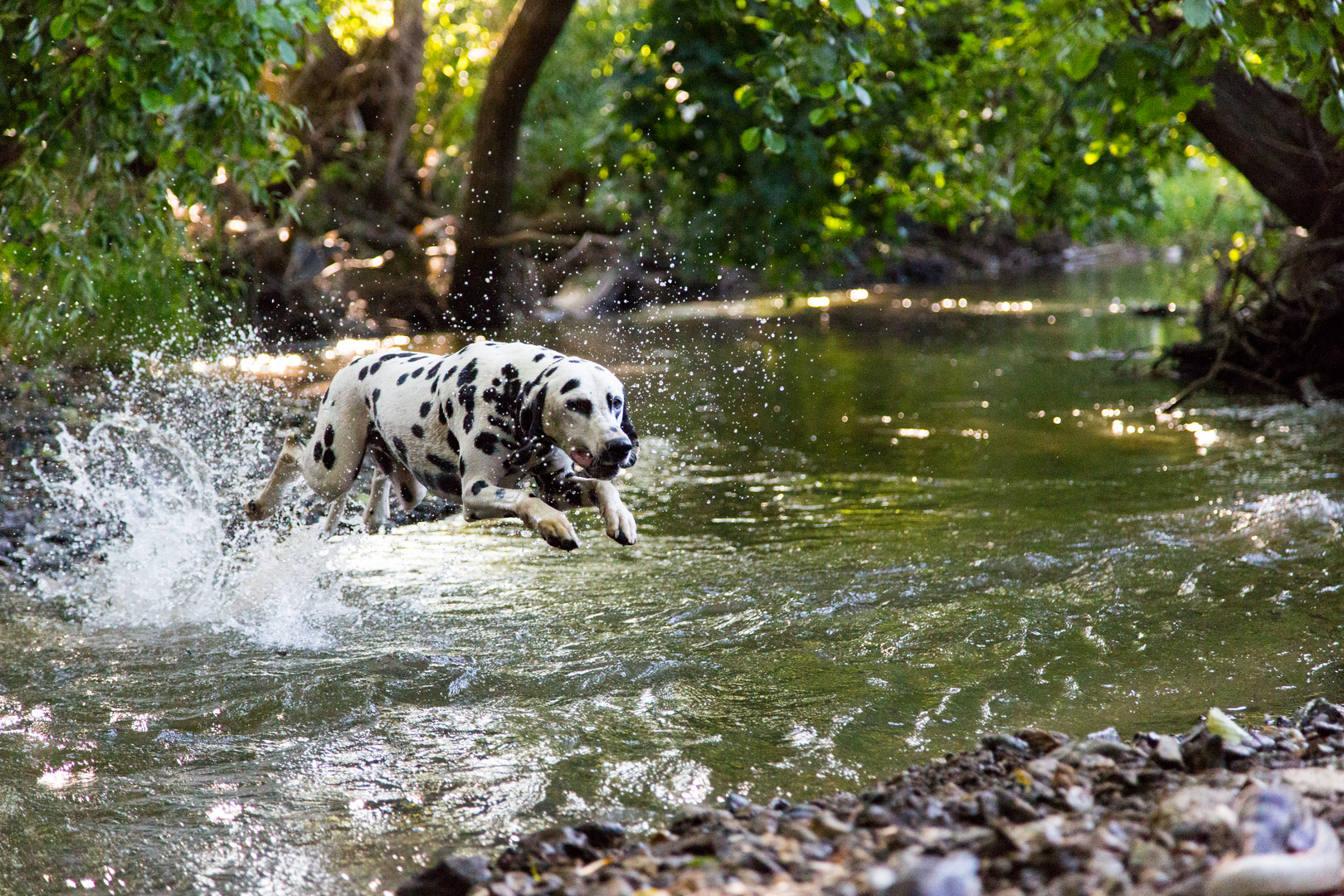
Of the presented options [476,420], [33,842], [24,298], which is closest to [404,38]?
[24,298]

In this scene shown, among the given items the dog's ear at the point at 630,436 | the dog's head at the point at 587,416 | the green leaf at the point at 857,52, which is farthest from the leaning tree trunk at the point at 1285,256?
the dog's head at the point at 587,416

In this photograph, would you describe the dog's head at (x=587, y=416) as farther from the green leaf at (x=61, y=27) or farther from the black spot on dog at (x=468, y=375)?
the green leaf at (x=61, y=27)

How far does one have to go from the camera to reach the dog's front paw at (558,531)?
4738mm

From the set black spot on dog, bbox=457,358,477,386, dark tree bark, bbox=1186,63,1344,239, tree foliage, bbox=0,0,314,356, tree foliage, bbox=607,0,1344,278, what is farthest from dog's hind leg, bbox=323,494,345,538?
dark tree bark, bbox=1186,63,1344,239

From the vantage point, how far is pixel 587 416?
484cm

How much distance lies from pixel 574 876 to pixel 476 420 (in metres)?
2.36

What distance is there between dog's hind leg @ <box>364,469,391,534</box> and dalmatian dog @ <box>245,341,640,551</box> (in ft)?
1.21

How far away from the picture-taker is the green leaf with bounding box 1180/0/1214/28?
4730 mm

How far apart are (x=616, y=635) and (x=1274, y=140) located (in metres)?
9.45

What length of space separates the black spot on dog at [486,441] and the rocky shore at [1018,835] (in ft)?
6.14

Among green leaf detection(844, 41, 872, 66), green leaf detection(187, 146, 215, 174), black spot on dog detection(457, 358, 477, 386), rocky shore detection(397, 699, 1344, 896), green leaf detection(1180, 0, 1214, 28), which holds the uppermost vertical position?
green leaf detection(844, 41, 872, 66)

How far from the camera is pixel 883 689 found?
17.2 feet

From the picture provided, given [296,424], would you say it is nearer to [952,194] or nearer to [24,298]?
[24,298]

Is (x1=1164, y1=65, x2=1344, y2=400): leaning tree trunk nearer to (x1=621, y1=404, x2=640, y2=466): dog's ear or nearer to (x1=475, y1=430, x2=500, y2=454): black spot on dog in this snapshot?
(x1=621, y1=404, x2=640, y2=466): dog's ear
